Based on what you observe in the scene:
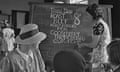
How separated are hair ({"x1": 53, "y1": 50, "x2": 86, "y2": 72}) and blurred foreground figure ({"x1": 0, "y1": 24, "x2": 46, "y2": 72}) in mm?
753

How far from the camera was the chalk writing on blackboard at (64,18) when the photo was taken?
12.1 feet

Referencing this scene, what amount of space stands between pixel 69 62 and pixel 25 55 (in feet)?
3.09

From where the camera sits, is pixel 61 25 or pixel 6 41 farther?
pixel 61 25

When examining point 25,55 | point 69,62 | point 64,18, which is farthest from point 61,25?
point 69,62

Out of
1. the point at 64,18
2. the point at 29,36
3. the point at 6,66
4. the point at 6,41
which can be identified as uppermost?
the point at 64,18

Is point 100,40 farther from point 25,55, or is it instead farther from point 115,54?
point 115,54

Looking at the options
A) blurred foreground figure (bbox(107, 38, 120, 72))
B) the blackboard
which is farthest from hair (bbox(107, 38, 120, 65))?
the blackboard

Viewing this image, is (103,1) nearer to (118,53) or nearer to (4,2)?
(4,2)

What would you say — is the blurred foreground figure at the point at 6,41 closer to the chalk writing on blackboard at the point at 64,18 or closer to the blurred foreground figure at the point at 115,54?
the chalk writing on blackboard at the point at 64,18

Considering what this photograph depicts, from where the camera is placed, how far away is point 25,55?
2.48 metres

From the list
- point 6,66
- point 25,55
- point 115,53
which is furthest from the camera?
point 25,55

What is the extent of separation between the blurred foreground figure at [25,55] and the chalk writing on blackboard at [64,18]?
102 centimetres

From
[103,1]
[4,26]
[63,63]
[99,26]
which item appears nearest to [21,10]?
[103,1]

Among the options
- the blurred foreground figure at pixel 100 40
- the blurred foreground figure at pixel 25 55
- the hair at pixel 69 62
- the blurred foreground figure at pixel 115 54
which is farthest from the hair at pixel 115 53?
the blurred foreground figure at pixel 100 40
